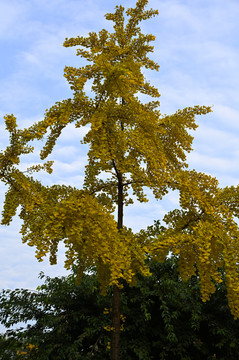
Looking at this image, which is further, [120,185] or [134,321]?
[134,321]

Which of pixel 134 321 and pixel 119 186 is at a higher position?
pixel 119 186

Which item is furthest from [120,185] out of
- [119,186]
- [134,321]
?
[134,321]

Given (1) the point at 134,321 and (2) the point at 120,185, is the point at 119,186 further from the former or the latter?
(1) the point at 134,321

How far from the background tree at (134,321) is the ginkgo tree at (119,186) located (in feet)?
7.64

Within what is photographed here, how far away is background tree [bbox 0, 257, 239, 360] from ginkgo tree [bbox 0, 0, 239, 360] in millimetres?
2329

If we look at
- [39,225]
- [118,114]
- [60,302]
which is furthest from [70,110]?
[60,302]

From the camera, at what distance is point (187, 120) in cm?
859

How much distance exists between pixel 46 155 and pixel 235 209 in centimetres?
432

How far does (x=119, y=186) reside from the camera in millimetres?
8609

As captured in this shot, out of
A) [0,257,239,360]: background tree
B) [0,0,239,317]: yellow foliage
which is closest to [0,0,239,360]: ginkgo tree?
[0,0,239,317]: yellow foliage

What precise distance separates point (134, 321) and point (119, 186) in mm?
4054

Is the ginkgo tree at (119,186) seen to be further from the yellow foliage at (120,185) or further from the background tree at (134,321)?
the background tree at (134,321)

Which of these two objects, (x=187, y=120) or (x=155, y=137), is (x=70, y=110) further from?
(x=187, y=120)

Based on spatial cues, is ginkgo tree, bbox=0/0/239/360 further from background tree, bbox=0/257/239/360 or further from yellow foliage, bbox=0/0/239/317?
background tree, bbox=0/257/239/360
